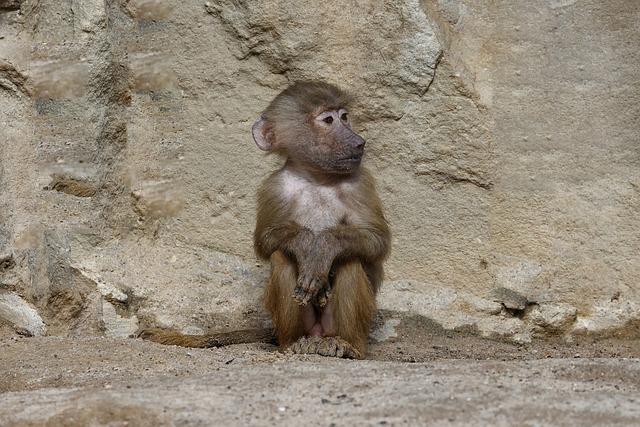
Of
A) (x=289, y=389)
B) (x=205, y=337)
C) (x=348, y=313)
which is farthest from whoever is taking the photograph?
(x=205, y=337)

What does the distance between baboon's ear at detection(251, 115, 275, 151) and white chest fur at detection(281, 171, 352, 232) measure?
1.12ft

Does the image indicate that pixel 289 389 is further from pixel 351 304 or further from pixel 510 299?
pixel 510 299

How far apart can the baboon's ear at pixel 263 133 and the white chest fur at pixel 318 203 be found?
0.34m

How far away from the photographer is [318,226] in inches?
294

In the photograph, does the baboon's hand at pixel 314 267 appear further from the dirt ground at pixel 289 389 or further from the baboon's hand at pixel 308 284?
the dirt ground at pixel 289 389

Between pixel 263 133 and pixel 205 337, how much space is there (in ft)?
4.87

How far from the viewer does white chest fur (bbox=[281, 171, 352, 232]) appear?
295 inches

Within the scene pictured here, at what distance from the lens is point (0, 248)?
7.88 m

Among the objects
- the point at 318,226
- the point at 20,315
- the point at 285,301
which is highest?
the point at 318,226

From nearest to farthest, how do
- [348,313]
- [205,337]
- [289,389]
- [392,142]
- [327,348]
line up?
1. [289,389]
2. [327,348]
3. [348,313]
4. [205,337]
5. [392,142]

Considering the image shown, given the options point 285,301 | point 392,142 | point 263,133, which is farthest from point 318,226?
point 392,142

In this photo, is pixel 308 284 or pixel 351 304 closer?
pixel 308 284

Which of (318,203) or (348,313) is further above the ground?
(318,203)

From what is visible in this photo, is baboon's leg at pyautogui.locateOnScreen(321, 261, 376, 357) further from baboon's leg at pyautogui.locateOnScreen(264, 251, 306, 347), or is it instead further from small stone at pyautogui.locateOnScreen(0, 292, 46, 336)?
small stone at pyautogui.locateOnScreen(0, 292, 46, 336)
